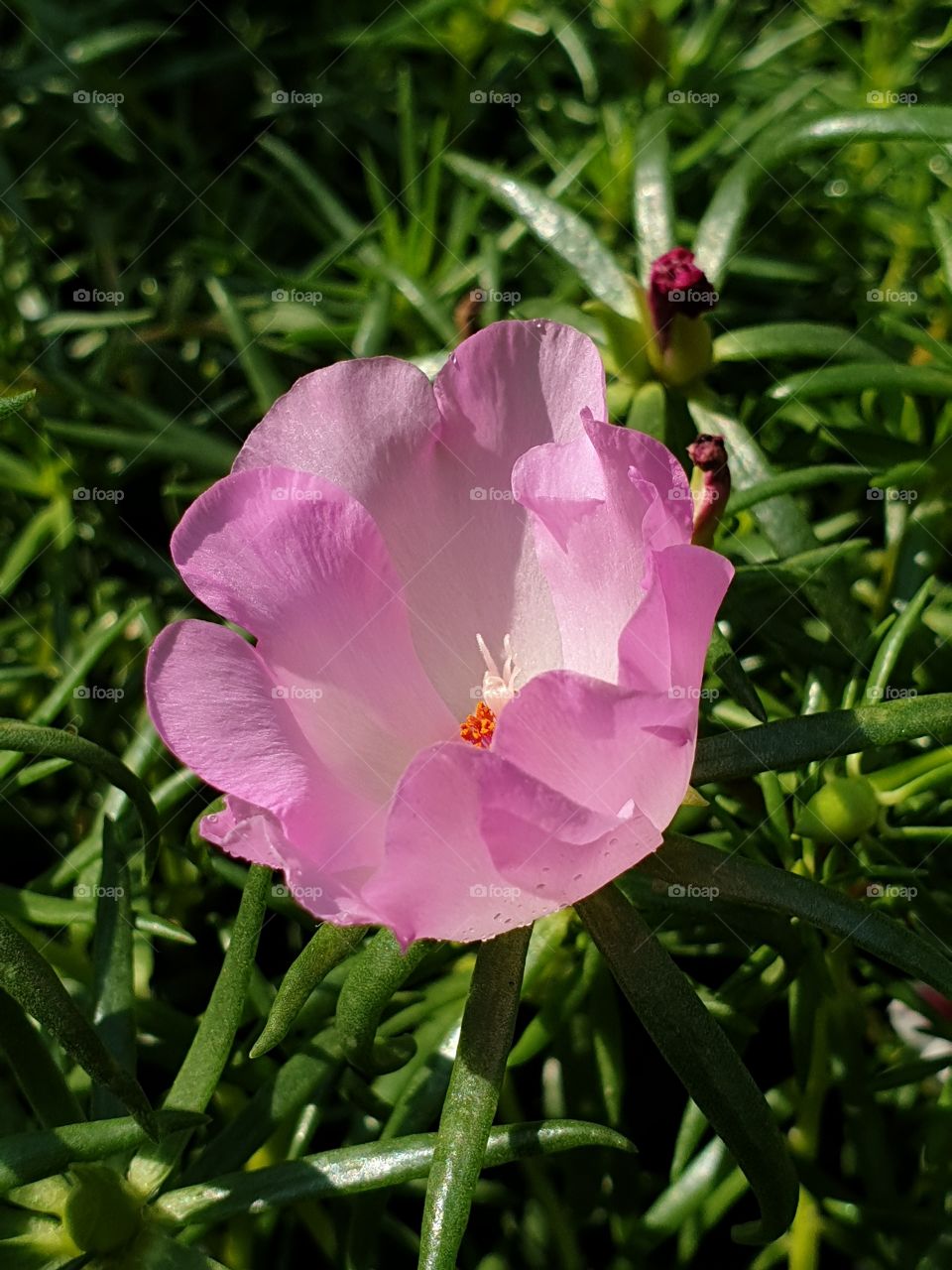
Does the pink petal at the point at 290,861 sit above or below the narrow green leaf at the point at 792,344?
above

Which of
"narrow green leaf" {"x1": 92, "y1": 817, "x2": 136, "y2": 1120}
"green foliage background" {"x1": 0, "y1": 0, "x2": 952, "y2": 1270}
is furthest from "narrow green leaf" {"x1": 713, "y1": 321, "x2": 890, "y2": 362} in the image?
"narrow green leaf" {"x1": 92, "y1": 817, "x2": 136, "y2": 1120}

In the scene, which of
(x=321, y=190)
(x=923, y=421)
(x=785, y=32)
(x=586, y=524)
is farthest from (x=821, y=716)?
(x=785, y=32)

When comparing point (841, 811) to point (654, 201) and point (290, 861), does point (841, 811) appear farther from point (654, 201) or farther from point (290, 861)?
point (654, 201)

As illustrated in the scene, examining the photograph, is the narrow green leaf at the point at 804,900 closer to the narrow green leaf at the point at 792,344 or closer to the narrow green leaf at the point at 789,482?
the narrow green leaf at the point at 789,482

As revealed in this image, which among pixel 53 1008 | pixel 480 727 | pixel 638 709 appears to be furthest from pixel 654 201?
pixel 53 1008

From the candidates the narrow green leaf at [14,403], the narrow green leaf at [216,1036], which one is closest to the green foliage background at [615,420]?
the narrow green leaf at [216,1036]

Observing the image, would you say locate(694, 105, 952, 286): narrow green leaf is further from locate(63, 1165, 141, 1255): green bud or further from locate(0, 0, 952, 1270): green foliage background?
locate(63, 1165, 141, 1255): green bud
